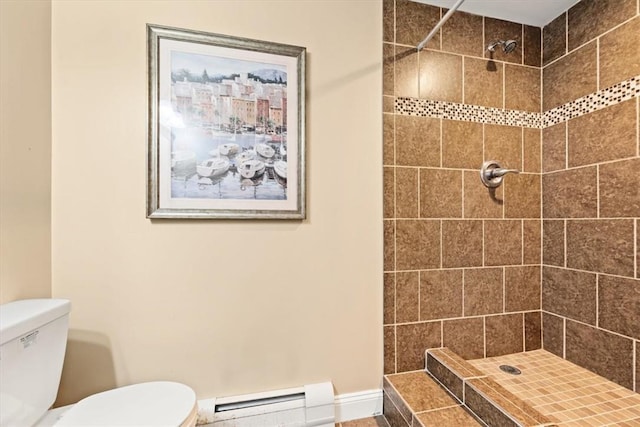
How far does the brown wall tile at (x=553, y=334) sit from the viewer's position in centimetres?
163

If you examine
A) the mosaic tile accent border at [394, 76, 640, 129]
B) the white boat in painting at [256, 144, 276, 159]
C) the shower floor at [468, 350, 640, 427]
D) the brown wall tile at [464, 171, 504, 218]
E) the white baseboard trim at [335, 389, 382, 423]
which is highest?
the mosaic tile accent border at [394, 76, 640, 129]

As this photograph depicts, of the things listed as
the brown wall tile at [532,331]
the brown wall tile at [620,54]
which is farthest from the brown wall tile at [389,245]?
the brown wall tile at [620,54]

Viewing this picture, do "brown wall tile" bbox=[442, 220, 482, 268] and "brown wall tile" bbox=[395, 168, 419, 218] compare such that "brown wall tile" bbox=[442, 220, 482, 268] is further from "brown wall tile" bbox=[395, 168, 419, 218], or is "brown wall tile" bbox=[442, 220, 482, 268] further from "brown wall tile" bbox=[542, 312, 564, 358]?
"brown wall tile" bbox=[542, 312, 564, 358]

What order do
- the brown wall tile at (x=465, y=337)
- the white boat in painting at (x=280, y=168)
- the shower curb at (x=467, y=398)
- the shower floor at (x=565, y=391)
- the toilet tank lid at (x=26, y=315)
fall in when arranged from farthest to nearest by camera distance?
1. the brown wall tile at (x=465, y=337)
2. the white boat in painting at (x=280, y=168)
3. the shower floor at (x=565, y=391)
4. the shower curb at (x=467, y=398)
5. the toilet tank lid at (x=26, y=315)

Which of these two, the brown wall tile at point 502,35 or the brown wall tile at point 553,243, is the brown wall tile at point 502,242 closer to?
the brown wall tile at point 553,243

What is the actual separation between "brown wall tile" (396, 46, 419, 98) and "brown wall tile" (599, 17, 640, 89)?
907mm

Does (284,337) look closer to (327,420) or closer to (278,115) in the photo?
(327,420)

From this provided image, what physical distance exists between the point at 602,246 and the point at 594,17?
1.18 meters

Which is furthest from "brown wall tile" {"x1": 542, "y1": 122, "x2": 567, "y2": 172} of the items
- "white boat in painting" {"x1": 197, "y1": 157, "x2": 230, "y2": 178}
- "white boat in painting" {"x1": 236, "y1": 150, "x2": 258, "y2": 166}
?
"white boat in painting" {"x1": 197, "y1": 157, "x2": 230, "y2": 178}

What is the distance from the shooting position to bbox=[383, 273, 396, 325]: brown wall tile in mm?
1507

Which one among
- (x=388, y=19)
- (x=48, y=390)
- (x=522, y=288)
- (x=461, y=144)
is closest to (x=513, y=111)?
(x=461, y=144)

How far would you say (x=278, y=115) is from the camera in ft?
4.50

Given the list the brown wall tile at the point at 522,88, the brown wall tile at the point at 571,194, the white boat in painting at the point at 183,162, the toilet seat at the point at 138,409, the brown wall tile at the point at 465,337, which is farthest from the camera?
the brown wall tile at the point at 522,88

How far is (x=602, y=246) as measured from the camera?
143cm
